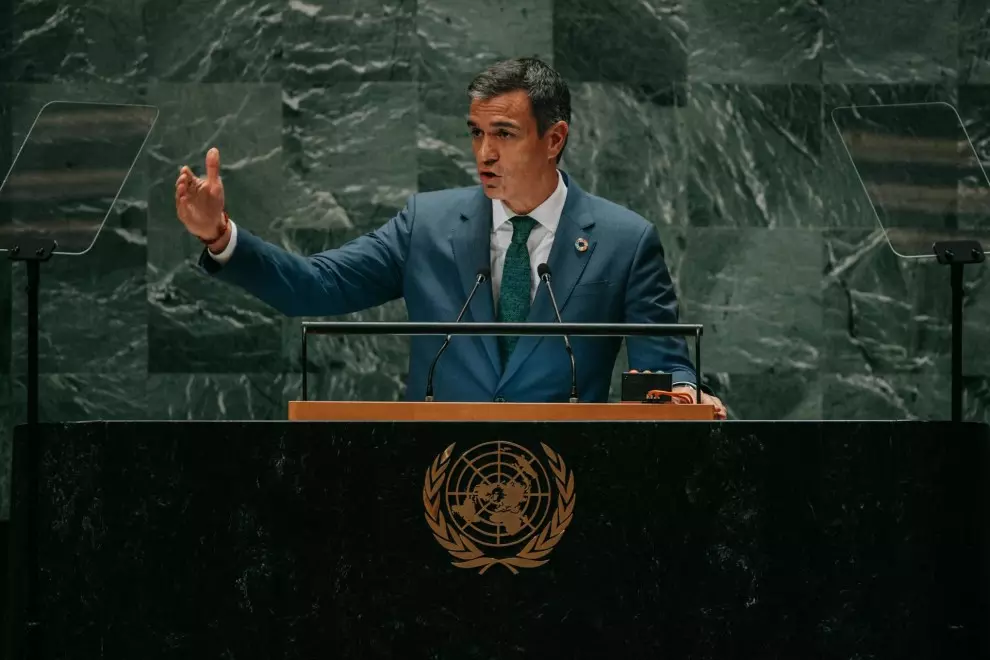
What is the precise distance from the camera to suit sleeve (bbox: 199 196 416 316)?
362 centimetres

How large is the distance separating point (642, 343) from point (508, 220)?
0.59 metres

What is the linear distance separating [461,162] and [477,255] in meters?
1.80

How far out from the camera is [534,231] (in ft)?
13.6

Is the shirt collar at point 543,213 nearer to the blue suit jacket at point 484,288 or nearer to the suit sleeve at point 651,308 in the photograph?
the blue suit jacket at point 484,288

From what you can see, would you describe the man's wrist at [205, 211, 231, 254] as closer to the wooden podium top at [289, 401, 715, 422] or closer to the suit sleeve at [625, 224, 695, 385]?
the wooden podium top at [289, 401, 715, 422]

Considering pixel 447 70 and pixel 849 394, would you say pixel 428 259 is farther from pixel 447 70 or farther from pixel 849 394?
pixel 849 394

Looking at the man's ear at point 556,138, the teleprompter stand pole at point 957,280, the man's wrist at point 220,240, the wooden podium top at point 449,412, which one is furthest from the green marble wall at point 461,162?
the wooden podium top at point 449,412

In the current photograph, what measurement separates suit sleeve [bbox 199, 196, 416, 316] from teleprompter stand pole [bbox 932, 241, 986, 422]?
172cm

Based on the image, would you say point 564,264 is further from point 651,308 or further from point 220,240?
point 220,240
